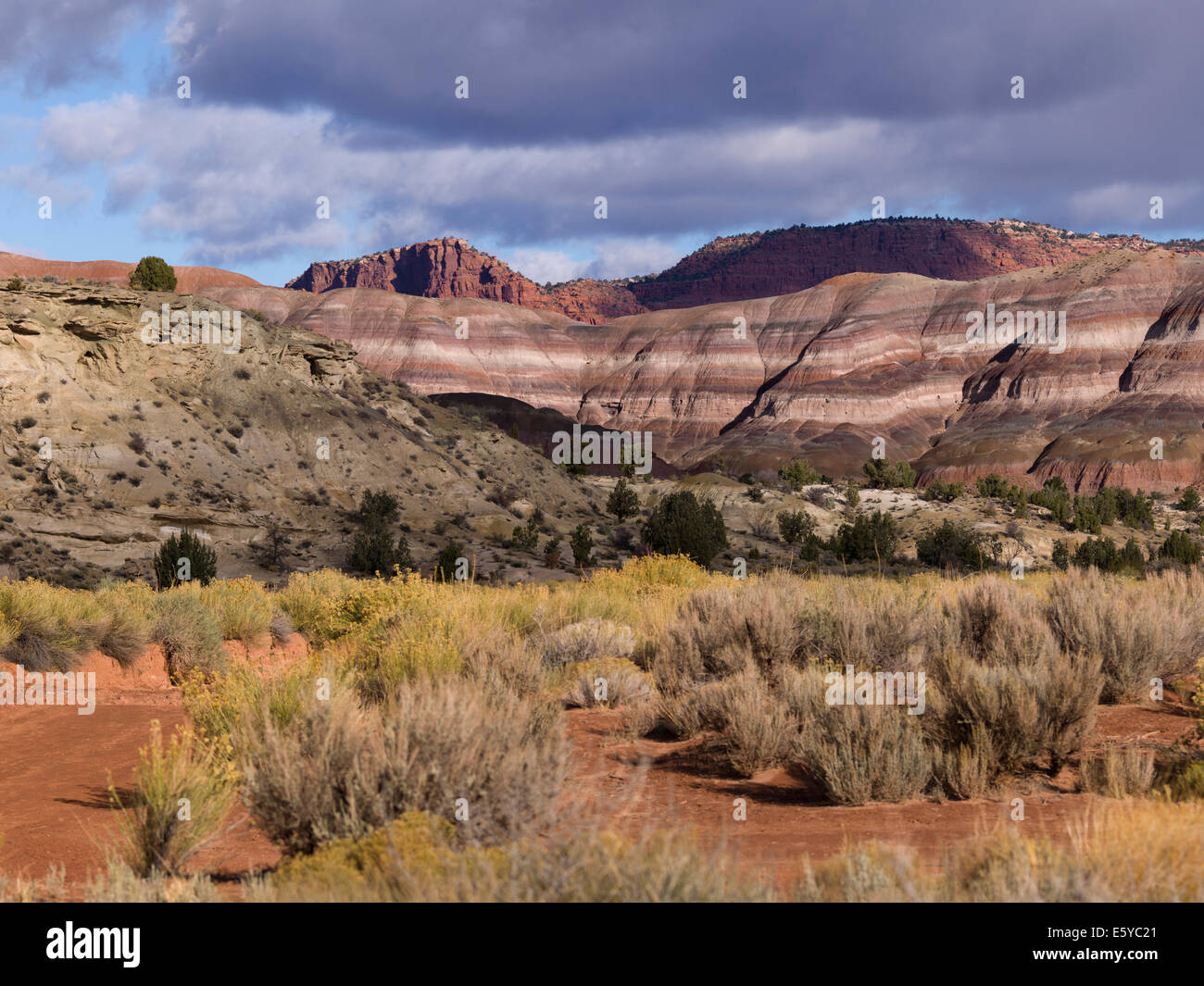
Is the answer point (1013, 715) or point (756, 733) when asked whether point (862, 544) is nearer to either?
point (756, 733)

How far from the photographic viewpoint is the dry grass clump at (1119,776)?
5.67m

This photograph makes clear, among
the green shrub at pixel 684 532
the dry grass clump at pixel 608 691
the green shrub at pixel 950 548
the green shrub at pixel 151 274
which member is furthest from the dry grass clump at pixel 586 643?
the green shrub at pixel 151 274

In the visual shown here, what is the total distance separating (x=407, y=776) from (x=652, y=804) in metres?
2.17

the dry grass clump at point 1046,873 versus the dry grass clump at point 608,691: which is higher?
the dry grass clump at point 1046,873

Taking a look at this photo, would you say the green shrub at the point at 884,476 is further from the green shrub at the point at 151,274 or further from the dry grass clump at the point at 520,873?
the dry grass clump at the point at 520,873

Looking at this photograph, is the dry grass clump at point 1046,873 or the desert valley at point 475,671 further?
the desert valley at point 475,671

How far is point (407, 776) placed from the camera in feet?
15.3

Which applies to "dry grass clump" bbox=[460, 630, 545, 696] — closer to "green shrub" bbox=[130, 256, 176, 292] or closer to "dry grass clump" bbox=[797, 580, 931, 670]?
"dry grass clump" bbox=[797, 580, 931, 670]

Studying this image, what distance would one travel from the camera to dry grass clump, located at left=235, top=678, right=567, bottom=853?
4598mm

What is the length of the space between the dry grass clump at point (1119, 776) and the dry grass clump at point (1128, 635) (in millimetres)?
2160

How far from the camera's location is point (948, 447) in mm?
100500
